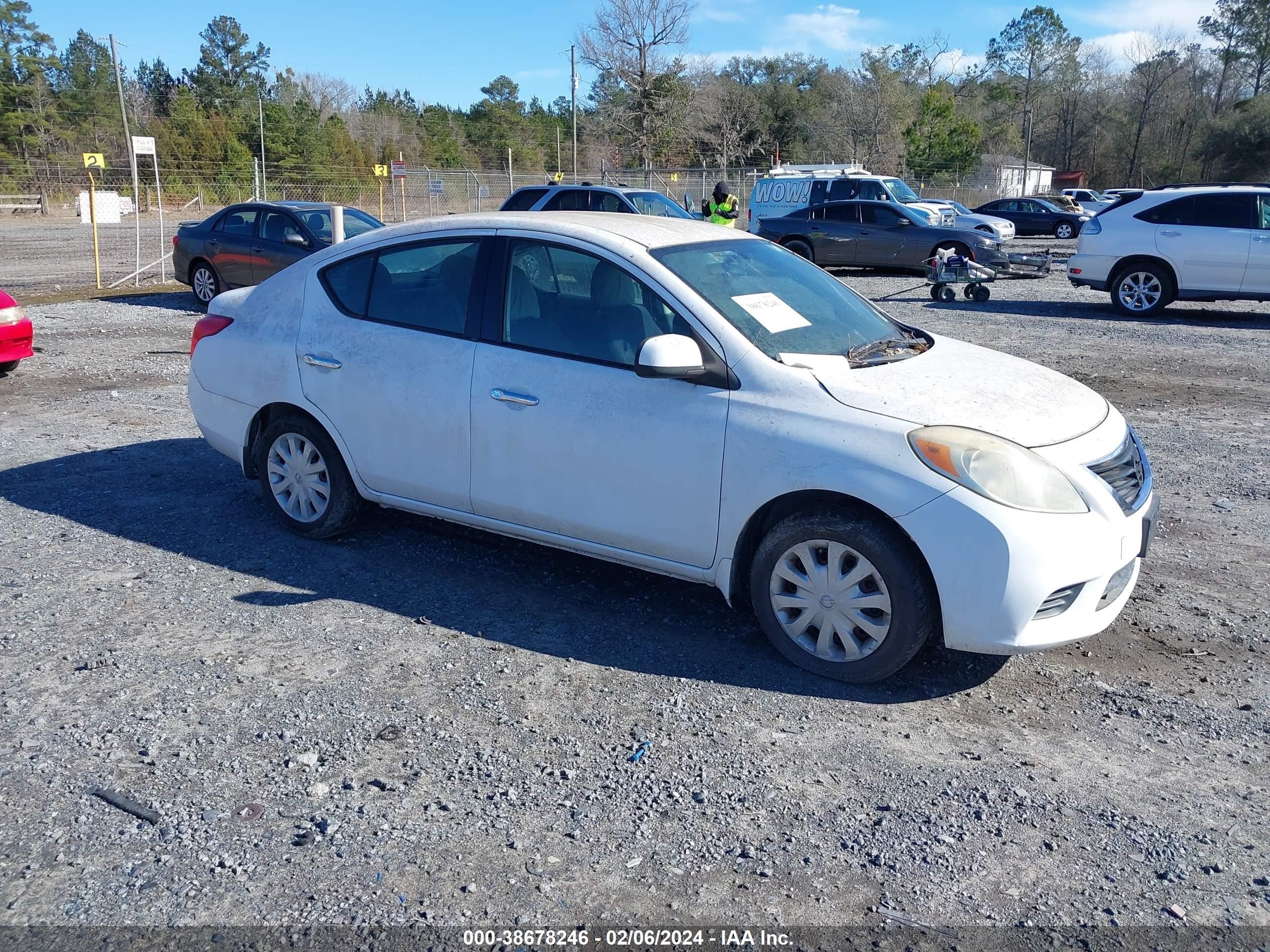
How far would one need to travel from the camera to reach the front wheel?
572 inches

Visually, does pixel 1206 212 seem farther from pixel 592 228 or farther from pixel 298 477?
pixel 298 477

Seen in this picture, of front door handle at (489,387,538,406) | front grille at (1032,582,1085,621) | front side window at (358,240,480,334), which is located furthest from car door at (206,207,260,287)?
front grille at (1032,582,1085,621)

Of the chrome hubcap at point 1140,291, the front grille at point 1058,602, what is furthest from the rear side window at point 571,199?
the front grille at point 1058,602

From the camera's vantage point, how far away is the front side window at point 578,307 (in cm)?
446

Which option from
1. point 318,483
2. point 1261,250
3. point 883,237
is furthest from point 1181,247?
point 318,483

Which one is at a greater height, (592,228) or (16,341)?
(592,228)

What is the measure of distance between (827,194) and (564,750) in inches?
985

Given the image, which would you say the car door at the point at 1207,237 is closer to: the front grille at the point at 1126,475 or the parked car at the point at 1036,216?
the front grille at the point at 1126,475

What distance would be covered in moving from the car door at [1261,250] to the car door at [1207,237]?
0.18 feet

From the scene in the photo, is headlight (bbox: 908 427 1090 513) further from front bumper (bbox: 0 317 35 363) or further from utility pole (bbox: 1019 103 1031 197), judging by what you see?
utility pole (bbox: 1019 103 1031 197)

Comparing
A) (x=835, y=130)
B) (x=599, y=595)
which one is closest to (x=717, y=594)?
(x=599, y=595)

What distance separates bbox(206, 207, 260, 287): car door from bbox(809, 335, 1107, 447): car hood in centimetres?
1270

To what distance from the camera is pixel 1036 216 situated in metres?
35.4

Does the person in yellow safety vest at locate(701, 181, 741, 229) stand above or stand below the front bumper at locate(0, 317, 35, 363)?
above
